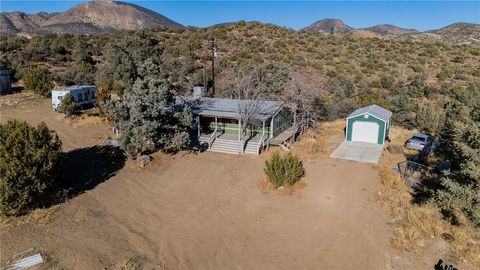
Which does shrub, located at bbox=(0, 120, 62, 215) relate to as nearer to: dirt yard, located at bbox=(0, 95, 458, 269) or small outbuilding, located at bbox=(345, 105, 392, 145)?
dirt yard, located at bbox=(0, 95, 458, 269)

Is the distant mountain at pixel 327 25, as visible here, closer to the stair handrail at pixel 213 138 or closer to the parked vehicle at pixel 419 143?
the parked vehicle at pixel 419 143

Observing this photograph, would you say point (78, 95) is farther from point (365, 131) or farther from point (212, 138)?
point (365, 131)

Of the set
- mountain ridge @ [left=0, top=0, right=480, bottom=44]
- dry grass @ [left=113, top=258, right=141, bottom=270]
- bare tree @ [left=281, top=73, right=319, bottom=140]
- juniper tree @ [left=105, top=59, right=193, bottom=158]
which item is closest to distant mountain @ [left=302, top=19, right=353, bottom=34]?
mountain ridge @ [left=0, top=0, right=480, bottom=44]

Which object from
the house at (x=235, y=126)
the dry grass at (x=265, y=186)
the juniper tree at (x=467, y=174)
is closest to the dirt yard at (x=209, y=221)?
the dry grass at (x=265, y=186)

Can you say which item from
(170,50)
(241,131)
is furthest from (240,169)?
(170,50)

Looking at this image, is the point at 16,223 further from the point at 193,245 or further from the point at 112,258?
the point at 193,245

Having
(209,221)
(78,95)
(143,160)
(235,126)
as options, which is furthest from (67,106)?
(209,221)
